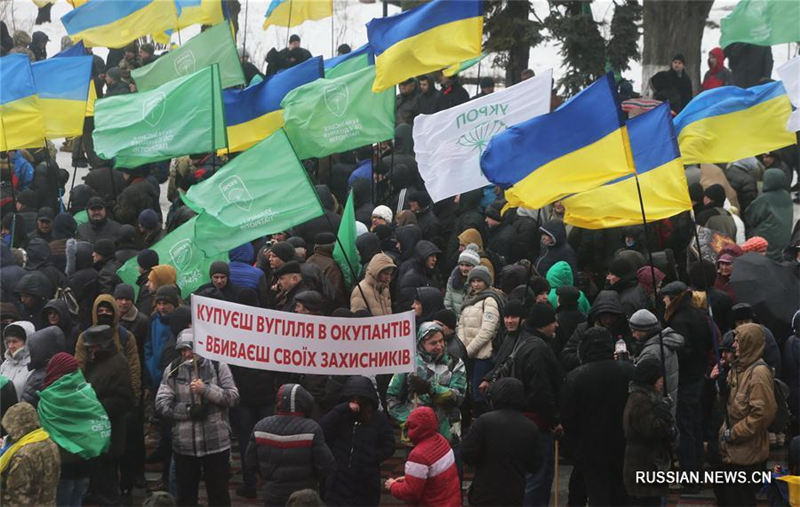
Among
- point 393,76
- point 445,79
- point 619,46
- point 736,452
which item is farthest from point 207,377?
point 619,46

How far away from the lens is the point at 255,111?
18.0 m

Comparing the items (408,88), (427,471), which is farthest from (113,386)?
(408,88)

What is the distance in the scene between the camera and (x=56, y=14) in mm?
33281

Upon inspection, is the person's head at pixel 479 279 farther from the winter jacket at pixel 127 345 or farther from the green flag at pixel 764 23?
the green flag at pixel 764 23

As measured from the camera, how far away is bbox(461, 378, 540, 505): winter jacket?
34.2 feet

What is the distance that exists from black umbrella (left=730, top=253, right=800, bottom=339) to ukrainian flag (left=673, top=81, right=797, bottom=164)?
1.13 m

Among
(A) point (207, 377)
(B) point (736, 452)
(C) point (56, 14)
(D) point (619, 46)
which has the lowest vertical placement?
(B) point (736, 452)

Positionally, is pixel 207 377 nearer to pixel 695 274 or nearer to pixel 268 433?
pixel 268 433

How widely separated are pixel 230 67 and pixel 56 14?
16.0 metres

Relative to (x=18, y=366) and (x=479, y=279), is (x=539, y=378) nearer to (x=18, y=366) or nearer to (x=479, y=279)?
(x=479, y=279)

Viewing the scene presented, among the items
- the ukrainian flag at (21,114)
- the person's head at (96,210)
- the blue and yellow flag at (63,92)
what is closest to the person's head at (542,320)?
the person's head at (96,210)

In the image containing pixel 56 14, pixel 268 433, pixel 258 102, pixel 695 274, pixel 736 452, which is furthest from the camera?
pixel 56 14

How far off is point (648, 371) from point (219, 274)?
4.35 metres

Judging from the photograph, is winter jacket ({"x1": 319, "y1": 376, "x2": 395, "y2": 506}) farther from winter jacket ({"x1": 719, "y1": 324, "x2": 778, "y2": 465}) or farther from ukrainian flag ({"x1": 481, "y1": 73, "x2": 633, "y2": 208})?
winter jacket ({"x1": 719, "y1": 324, "x2": 778, "y2": 465})
